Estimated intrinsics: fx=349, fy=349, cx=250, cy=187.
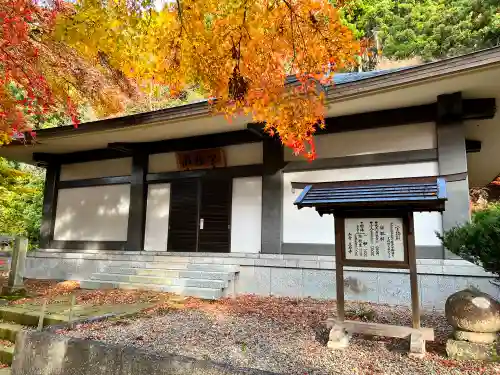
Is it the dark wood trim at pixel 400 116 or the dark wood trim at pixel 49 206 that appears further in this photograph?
the dark wood trim at pixel 49 206

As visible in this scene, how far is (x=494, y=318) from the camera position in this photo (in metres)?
3.50

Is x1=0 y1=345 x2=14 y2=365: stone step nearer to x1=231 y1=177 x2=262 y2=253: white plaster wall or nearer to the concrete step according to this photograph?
the concrete step

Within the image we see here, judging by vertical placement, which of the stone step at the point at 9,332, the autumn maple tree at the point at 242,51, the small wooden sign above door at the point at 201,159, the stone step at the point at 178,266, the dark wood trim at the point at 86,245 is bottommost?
the stone step at the point at 9,332

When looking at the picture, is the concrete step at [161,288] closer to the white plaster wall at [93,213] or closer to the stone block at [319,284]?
the stone block at [319,284]

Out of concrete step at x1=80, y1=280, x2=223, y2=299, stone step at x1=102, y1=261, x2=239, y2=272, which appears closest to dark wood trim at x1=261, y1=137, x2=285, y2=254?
stone step at x1=102, y1=261, x2=239, y2=272

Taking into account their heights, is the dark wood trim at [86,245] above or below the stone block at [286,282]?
above

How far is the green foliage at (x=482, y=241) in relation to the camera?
138 inches

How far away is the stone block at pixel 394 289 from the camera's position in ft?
20.7

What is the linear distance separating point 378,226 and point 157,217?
22.0 ft

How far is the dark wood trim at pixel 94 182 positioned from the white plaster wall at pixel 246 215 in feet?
11.5

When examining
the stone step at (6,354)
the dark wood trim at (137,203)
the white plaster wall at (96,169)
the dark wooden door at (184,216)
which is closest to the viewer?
the stone step at (6,354)

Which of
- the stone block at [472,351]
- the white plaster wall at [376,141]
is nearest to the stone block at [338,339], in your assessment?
the stone block at [472,351]

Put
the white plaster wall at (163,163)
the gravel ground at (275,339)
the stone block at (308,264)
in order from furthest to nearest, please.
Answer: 1. the white plaster wall at (163,163)
2. the stone block at (308,264)
3. the gravel ground at (275,339)

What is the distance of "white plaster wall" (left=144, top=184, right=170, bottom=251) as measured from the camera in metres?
9.38
